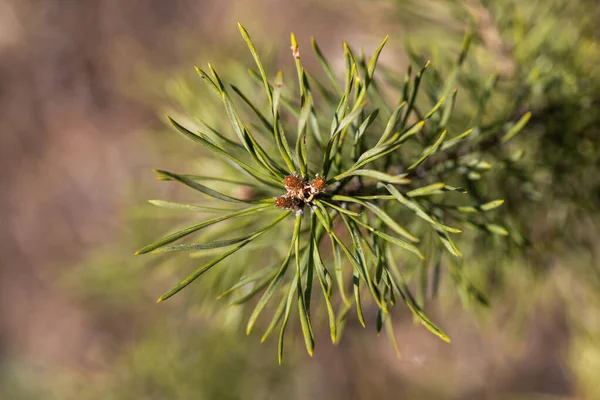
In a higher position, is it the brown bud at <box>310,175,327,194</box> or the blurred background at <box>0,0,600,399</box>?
the blurred background at <box>0,0,600,399</box>

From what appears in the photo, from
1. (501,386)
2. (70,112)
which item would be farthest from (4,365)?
(501,386)

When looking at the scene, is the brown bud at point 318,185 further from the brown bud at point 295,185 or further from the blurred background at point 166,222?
the blurred background at point 166,222

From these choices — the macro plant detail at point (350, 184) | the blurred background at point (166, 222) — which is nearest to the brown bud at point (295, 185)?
the macro plant detail at point (350, 184)

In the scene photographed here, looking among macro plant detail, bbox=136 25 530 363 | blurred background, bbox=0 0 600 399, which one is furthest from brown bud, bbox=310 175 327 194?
blurred background, bbox=0 0 600 399

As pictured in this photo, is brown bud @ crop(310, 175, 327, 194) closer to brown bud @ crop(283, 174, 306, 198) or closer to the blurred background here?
brown bud @ crop(283, 174, 306, 198)

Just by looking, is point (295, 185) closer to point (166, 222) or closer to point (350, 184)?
point (350, 184)

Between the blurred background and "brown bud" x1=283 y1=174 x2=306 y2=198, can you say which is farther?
the blurred background
